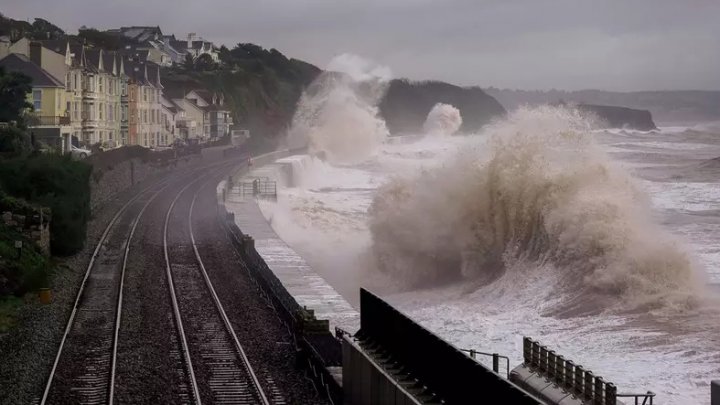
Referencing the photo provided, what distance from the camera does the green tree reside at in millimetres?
44594

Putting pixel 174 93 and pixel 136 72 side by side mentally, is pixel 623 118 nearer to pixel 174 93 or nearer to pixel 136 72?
pixel 174 93

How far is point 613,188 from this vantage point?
28531mm

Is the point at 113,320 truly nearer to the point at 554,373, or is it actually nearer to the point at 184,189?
the point at 554,373

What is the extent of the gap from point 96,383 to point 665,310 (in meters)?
11.7

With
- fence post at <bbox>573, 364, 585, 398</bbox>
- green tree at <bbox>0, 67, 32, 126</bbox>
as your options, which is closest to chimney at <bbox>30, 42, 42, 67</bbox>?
green tree at <bbox>0, 67, 32, 126</bbox>

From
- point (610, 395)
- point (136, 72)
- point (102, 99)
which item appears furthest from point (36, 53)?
point (610, 395)

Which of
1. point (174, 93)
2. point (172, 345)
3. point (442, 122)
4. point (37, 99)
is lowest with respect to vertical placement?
point (172, 345)

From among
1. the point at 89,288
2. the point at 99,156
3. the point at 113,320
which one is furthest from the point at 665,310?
the point at 99,156

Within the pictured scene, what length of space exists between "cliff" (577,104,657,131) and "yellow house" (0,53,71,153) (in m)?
98.3

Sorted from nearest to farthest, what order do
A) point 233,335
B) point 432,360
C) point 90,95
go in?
point 432,360
point 233,335
point 90,95

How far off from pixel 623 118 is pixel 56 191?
420 ft

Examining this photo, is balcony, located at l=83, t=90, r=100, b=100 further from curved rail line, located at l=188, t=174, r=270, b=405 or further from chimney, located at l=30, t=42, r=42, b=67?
curved rail line, located at l=188, t=174, r=270, b=405

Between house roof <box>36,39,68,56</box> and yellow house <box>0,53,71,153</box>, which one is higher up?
house roof <box>36,39,68,56</box>

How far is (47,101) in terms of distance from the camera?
53719mm
